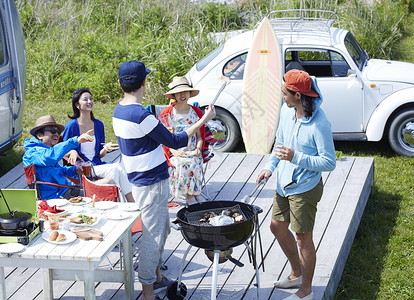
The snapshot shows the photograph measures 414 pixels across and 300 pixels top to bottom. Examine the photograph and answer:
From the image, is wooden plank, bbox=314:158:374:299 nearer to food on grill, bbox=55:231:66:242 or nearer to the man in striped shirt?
the man in striped shirt

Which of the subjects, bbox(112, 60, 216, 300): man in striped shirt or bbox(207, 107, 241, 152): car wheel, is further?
bbox(207, 107, 241, 152): car wheel

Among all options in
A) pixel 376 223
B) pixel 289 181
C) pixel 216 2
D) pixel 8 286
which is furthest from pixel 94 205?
pixel 216 2

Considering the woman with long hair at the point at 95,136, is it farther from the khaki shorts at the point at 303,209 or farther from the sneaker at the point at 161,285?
the khaki shorts at the point at 303,209

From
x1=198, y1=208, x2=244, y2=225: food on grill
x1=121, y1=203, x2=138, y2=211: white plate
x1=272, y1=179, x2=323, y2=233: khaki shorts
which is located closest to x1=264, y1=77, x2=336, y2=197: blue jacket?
x1=272, y1=179, x2=323, y2=233: khaki shorts

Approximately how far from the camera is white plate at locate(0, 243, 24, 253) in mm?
3824

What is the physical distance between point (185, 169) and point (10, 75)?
2965 mm

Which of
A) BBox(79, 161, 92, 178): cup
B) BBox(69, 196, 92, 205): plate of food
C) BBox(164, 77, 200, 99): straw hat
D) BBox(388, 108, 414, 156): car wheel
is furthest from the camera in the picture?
BBox(388, 108, 414, 156): car wheel

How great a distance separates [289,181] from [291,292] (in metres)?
0.97

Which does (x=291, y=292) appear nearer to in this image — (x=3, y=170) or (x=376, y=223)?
(x=376, y=223)

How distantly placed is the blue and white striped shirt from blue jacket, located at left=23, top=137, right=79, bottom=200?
109 centimetres

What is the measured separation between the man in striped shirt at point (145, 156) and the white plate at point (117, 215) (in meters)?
0.12

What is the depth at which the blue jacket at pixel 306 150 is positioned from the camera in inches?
165

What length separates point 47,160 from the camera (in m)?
5.39

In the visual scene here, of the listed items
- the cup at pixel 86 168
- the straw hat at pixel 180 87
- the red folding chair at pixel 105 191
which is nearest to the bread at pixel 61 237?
the red folding chair at pixel 105 191
